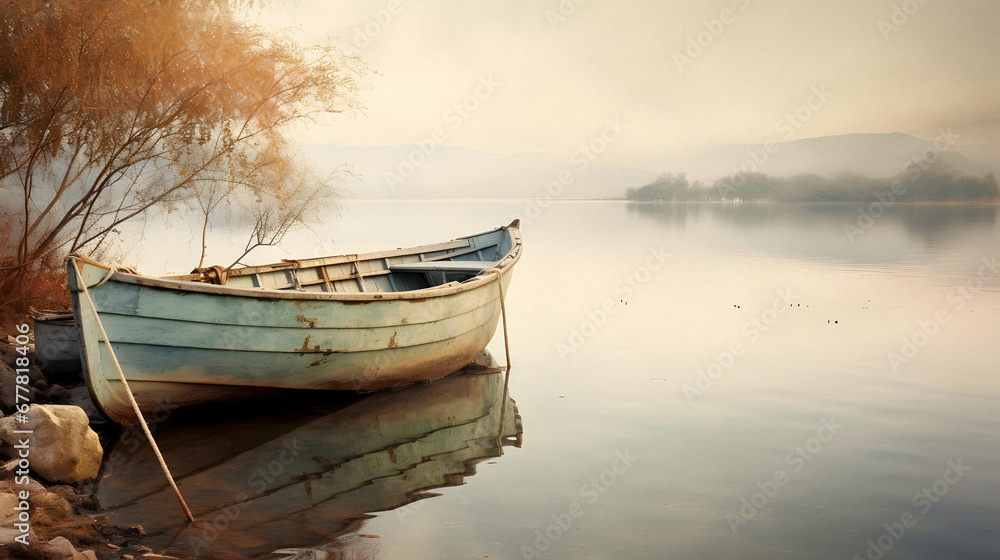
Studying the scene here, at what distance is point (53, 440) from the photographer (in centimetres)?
544

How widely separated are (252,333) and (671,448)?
4.47m

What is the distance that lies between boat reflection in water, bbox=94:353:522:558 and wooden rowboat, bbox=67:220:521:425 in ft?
1.26

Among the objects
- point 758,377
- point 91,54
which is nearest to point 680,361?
point 758,377

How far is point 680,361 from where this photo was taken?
11312mm

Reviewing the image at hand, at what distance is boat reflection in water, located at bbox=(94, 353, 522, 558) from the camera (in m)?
5.11

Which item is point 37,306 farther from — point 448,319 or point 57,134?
point 448,319

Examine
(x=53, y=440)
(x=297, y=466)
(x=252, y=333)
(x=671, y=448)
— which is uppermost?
(x=252, y=333)

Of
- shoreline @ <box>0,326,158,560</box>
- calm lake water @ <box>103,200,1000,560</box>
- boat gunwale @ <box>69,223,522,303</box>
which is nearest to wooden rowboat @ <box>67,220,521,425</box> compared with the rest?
boat gunwale @ <box>69,223,522,303</box>

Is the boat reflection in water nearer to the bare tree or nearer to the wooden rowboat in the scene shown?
the wooden rowboat

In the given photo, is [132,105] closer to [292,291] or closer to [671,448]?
[292,291]

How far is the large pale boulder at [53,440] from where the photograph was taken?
211 inches

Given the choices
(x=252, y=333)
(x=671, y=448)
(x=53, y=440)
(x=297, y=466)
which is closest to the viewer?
(x=53, y=440)

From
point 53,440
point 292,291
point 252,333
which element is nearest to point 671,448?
point 292,291

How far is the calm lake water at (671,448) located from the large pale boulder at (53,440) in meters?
0.73
